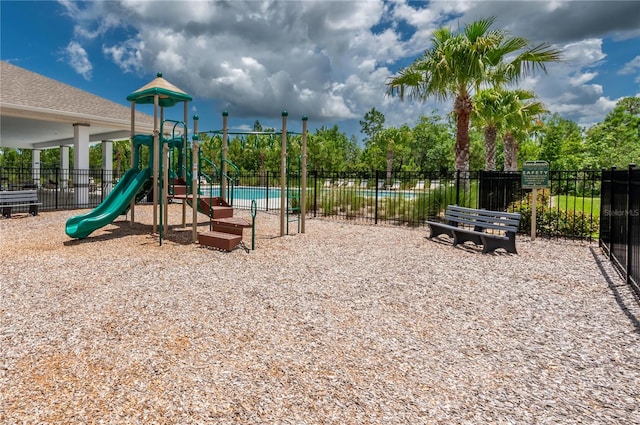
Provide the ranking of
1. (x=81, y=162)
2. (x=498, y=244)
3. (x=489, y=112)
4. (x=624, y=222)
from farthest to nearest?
(x=489, y=112) < (x=81, y=162) < (x=498, y=244) < (x=624, y=222)

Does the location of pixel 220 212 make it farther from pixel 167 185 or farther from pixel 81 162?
pixel 81 162

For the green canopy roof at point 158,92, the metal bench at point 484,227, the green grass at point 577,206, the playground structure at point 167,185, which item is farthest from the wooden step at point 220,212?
the green grass at point 577,206

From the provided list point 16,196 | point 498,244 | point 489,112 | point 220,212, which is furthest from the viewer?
point 489,112

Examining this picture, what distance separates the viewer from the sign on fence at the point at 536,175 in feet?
29.6

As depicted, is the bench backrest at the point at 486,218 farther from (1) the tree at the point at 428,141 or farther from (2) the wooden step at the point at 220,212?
(1) the tree at the point at 428,141

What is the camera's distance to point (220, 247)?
25.7 feet

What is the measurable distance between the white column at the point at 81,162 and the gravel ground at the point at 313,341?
10.2 m

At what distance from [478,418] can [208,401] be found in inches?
74.3

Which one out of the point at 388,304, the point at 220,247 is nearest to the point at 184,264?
the point at 220,247

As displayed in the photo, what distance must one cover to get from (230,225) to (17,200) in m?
9.20

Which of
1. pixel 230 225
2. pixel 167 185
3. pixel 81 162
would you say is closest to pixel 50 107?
pixel 81 162

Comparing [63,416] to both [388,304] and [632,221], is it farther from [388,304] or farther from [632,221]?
[632,221]

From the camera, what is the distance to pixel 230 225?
8344 millimetres

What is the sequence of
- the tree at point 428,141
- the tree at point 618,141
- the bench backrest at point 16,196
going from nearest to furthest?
1. the bench backrest at point 16,196
2. the tree at point 618,141
3. the tree at point 428,141
